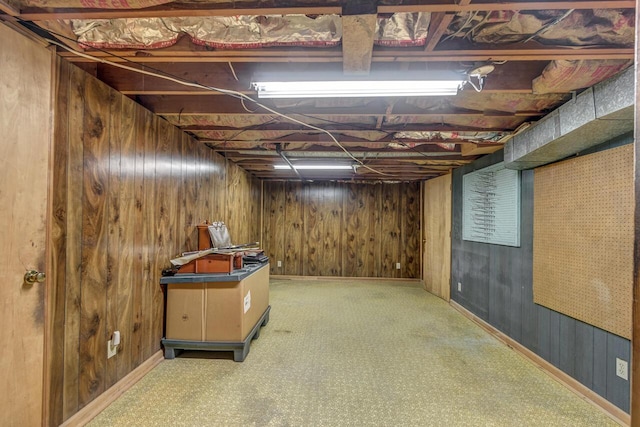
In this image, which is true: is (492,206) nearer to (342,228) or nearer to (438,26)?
(438,26)

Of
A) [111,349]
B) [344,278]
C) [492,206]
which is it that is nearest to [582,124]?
[492,206]

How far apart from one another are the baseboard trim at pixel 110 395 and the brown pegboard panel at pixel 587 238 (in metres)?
3.16

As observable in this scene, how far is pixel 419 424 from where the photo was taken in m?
1.79

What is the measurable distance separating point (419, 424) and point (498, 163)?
8.70 feet

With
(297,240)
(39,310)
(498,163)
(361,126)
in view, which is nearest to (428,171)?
(498,163)

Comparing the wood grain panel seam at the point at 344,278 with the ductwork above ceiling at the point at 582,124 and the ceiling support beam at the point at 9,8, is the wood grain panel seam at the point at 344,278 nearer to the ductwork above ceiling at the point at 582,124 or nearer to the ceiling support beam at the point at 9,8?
the ductwork above ceiling at the point at 582,124

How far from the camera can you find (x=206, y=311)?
8.48 ft

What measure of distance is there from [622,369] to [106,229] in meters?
3.33

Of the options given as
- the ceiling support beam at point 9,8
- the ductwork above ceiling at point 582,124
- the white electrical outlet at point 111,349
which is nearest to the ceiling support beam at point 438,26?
the ductwork above ceiling at point 582,124

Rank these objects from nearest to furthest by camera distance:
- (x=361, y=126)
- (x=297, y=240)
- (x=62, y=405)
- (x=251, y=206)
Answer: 1. (x=62, y=405)
2. (x=361, y=126)
3. (x=251, y=206)
4. (x=297, y=240)

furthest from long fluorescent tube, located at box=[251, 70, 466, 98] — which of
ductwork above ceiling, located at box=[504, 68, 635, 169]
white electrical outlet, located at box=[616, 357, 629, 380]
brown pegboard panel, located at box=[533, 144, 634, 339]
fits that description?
white electrical outlet, located at box=[616, 357, 629, 380]

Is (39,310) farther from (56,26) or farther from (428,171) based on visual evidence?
(428,171)

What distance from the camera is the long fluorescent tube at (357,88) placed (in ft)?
5.38

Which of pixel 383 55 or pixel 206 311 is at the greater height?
pixel 383 55
